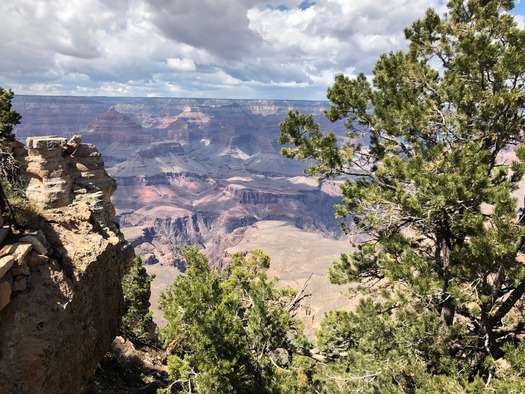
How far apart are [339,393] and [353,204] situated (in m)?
6.53

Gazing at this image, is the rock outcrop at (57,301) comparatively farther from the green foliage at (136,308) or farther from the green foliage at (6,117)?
the green foliage at (136,308)

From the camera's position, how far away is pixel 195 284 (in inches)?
493

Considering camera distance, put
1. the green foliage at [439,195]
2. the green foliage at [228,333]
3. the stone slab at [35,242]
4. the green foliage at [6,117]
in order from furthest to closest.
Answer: the green foliage at [6,117], the green foliage at [228,333], the stone slab at [35,242], the green foliage at [439,195]

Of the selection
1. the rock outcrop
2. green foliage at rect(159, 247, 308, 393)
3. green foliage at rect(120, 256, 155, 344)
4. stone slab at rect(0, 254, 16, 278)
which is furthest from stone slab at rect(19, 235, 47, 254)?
green foliage at rect(120, 256, 155, 344)

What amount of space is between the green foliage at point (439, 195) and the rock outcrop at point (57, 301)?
8.42 metres

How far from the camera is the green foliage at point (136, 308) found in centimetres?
2913

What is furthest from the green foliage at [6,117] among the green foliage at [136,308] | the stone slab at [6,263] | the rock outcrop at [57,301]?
the green foliage at [136,308]

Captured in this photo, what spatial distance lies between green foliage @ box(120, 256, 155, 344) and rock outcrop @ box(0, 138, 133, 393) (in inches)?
580

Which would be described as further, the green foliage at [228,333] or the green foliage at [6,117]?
the green foliage at [6,117]

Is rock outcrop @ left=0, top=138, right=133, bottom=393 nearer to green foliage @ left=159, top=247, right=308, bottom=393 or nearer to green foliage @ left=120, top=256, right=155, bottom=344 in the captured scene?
green foliage @ left=159, top=247, right=308, bottom=393

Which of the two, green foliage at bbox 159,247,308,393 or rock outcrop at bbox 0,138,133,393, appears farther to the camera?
green foliage at bbox 159,247,308,393

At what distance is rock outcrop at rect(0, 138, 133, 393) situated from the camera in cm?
973

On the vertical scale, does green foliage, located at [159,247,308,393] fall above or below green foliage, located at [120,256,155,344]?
above

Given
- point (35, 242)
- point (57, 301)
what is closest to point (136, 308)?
point (57, 301)
